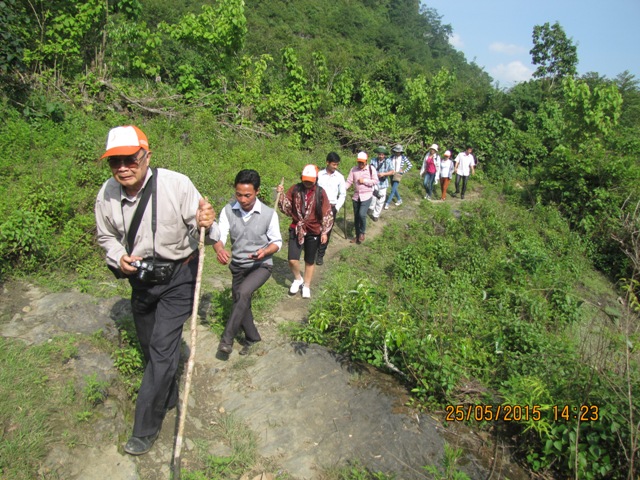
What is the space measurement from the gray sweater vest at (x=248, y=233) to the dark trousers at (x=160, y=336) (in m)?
1.03

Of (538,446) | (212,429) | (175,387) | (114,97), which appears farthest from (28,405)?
(114,97)

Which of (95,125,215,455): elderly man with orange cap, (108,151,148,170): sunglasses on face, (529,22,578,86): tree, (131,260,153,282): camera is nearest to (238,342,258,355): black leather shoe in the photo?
(95,125,215,455): elderly man with orange cap

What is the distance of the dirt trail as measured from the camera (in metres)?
3.22

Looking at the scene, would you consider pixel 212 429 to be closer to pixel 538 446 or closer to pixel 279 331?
pixel 279 331

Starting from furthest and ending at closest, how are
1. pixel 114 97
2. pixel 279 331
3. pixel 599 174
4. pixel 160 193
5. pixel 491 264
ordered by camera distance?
pixel 599 174 → pixel 114 97 → pixel 491 264 → pixel 279 331 → pixel 160 193

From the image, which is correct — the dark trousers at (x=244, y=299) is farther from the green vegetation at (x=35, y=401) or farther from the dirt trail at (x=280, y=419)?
the green vegetation at (x=35, y=401)

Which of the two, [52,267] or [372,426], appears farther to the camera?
[52,267]

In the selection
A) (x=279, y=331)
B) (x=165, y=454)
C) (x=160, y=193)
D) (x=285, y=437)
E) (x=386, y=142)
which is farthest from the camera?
(x=386, y=142)

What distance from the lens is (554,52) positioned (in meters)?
37.0

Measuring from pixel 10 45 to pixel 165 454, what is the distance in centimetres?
866

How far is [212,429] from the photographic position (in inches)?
145

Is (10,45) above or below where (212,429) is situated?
above

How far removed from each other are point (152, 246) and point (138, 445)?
4.94 ft
